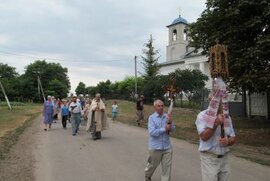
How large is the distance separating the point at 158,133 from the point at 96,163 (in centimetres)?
376

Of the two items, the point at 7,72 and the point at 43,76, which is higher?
the point at 7,72

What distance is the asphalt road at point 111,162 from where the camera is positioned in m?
9.52

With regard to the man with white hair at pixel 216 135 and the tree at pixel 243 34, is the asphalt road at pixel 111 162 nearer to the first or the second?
the man with white hair at pixel 216 135

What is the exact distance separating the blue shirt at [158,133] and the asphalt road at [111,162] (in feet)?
3.98

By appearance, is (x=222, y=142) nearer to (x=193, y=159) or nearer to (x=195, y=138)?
(x=193, y=159)

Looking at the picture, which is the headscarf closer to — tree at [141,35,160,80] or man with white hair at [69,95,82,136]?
man with white hair at [69,95,82,136]

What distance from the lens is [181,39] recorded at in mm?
94438

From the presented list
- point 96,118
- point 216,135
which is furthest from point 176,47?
point 216,135

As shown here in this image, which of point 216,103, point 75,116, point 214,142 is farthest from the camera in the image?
point 75,116

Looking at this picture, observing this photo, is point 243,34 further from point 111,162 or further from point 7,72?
point 7,72

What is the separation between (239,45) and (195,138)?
4216 mm

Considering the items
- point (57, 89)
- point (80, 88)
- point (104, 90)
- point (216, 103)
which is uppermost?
point (80, 88)

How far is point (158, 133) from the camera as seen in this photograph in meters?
7.91

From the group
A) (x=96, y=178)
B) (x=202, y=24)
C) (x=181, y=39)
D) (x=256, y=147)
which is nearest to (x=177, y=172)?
(x=96, y=178)
